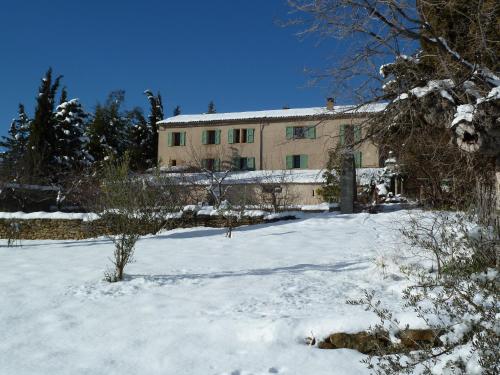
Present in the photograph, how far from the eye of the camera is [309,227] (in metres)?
13.6

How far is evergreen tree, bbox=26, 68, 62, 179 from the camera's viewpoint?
89.9ft

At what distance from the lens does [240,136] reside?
31.3 meters

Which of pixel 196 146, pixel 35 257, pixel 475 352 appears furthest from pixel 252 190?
pixel 475 352

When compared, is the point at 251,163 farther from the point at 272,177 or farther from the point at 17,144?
the point at 17,144

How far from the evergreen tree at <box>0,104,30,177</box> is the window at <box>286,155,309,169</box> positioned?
1639cm

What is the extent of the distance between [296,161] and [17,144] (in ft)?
64.8

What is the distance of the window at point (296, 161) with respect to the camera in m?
30.0

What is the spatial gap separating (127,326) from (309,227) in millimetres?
9084

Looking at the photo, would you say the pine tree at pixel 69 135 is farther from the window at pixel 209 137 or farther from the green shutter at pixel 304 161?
the green shutter at pixel 304 161

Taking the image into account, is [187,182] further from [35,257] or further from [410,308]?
[410,308]

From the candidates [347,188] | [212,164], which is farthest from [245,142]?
[347,188]

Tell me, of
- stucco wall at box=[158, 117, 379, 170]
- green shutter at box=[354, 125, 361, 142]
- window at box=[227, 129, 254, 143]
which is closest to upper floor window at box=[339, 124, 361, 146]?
green shutter at box=[354, 125, 361, 142]

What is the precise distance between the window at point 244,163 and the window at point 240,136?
128cm

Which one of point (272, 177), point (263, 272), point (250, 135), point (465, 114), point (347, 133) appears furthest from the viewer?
point (250, 135)
